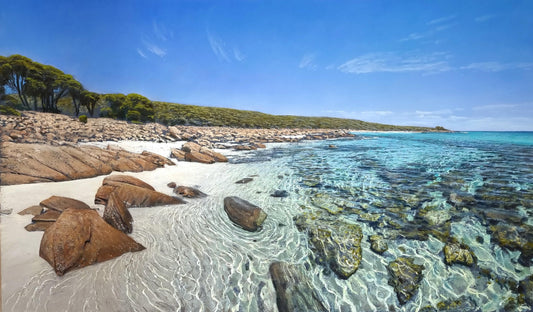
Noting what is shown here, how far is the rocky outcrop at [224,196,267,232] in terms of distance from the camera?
630 cm

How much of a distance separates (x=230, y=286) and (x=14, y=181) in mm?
8992

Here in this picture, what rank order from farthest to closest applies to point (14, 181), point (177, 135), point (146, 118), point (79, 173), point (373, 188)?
1. point (146, 118)
2. point (177, 135)
3. point (373, 188)
4. point (79, 173)
5. point (14, 181)

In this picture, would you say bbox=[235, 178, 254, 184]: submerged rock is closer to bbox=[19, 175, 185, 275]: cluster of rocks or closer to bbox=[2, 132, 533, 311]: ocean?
bbox=[2, 132, 533, 311]: ocean

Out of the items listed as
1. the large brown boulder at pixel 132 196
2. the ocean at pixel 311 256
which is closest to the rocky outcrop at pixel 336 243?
the ocean at pixel 311 256

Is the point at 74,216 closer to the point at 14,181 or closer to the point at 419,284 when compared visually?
the point at 14,181

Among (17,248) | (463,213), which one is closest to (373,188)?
(463,213)

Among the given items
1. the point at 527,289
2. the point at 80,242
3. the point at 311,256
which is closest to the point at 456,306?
the point at 527,289

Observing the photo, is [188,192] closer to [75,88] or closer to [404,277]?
[404,277]

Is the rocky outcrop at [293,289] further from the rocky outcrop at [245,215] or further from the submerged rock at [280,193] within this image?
the submerged rock at [280,193]

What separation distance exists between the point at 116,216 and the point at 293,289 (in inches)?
194

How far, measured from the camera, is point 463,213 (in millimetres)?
6617

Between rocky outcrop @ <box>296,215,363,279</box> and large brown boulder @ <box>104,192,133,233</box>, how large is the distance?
16.1 ft

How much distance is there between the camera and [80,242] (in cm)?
419

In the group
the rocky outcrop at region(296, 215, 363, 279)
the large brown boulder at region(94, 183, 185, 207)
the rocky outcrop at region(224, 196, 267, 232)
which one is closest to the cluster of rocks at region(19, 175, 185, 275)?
the large brown boulder at region(94, 183, 185, 207)
